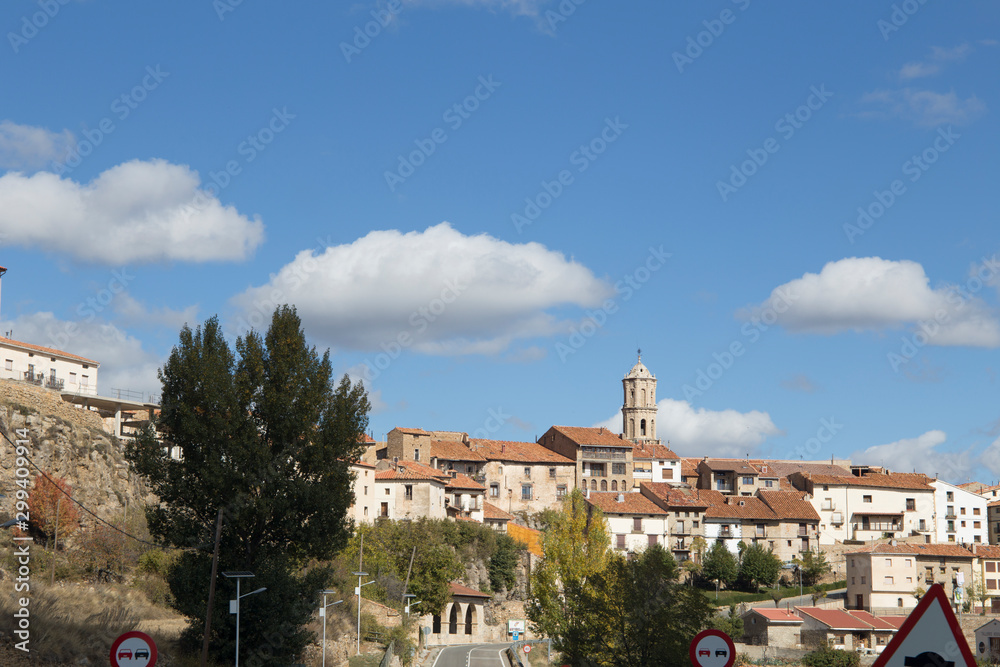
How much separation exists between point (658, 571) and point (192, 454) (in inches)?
636

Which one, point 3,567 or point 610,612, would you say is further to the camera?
point 3,567

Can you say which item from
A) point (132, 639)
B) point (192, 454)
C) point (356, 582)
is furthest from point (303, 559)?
point (356, 582)

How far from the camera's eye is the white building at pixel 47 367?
228 ft

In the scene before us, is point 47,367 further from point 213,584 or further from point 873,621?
point 873,621

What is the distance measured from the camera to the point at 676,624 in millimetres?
25172

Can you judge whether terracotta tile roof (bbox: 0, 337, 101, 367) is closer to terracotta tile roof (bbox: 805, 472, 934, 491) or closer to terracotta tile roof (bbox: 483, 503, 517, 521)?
terracotta tile roof (bbox: 483, 503, 517, 521)

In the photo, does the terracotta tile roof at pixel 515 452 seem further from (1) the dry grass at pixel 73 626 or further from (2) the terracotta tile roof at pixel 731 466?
(1) the dry grass at pixel 73 626

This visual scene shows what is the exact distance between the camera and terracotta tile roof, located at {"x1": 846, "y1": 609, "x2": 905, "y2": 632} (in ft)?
257

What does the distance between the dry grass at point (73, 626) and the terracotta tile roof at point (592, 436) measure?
78884mm

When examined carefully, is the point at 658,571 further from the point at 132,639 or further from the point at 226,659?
the point at 132,639

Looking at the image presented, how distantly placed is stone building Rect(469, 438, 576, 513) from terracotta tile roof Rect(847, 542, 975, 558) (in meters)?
32.9

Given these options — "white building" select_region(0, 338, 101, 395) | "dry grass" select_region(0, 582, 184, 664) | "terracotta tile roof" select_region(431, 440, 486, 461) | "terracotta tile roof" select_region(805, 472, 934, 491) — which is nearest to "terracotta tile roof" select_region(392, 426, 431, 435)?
"terracotta tile roof" select_region(431, 440, 486, 461)

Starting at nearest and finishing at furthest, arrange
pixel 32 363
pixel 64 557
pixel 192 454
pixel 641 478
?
1. pixel 192 454
2. pixel 64 557
3. pixel 32 363
4. pixel 641 478

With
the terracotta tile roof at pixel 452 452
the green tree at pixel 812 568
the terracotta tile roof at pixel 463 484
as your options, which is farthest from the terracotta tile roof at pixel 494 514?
the green tree at pixel 812 568
